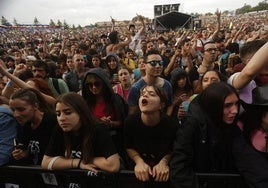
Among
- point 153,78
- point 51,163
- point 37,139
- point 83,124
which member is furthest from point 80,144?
point 153,78

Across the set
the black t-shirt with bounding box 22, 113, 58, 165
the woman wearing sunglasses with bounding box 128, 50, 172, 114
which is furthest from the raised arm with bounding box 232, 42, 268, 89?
the black t-shirt with bounding box 22, 113, 58, 165

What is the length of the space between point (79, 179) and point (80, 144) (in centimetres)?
28

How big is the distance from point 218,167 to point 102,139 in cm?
93

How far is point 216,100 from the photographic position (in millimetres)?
1943

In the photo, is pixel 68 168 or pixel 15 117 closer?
pixel 68 168

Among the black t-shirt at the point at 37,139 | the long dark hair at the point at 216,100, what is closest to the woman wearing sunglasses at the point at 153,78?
the black t-shirt at the point at 37,139

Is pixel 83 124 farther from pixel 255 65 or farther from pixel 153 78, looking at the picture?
pixel 153 78

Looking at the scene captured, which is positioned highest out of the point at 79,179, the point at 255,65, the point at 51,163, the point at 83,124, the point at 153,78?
the point at 255,65

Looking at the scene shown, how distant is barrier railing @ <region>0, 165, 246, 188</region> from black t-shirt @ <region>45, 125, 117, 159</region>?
15cm

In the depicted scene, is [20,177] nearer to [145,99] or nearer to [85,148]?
[85,148]

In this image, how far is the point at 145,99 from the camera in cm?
244

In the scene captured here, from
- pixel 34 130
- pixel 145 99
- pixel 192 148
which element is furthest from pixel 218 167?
pixel 34 130

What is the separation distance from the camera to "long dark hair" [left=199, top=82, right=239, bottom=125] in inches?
76.3

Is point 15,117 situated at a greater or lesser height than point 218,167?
greater
